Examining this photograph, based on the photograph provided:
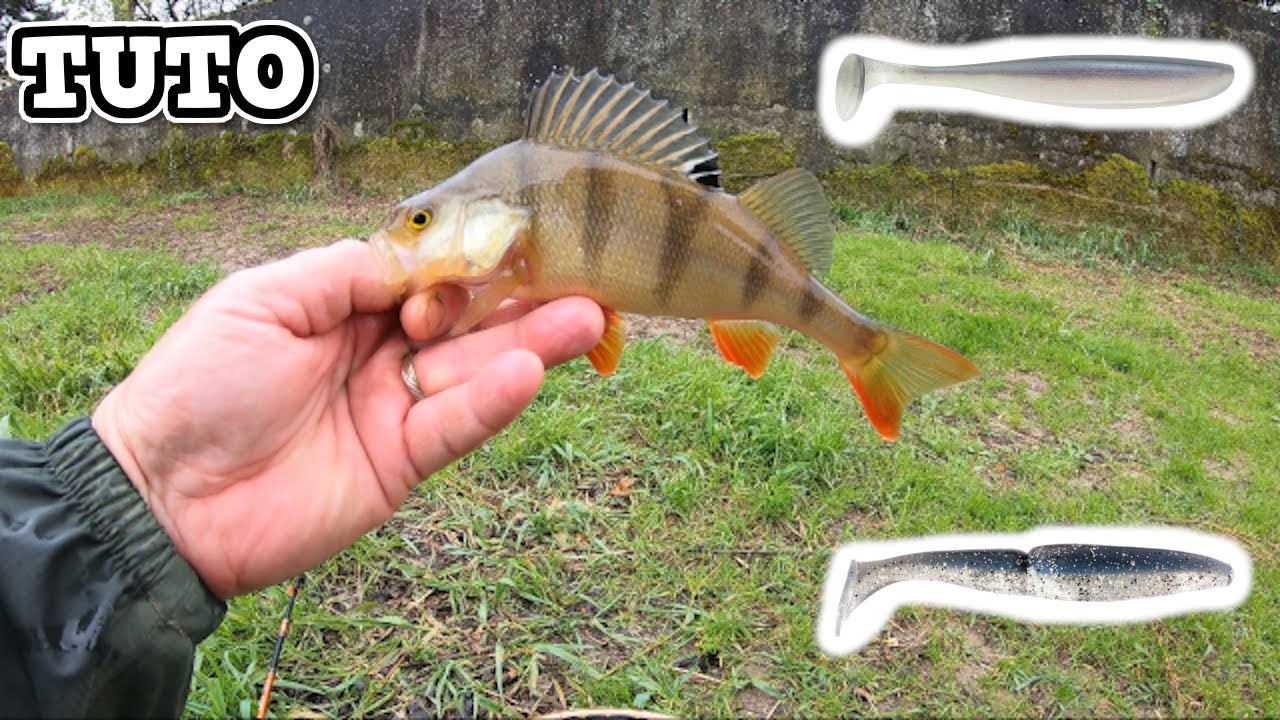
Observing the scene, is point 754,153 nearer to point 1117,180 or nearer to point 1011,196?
point 1011,196

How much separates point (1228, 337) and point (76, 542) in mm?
7211

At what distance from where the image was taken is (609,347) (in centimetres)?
170

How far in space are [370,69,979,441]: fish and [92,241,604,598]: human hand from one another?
0.26ft

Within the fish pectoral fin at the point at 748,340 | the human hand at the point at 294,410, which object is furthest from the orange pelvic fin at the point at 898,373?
the human hand at the point at 294,410

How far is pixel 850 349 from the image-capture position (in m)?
1.78

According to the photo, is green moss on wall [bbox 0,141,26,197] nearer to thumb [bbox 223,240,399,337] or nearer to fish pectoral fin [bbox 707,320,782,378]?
thumb [bbox 223,240,399,337]

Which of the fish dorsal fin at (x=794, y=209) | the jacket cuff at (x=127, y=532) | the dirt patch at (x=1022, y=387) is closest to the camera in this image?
the jacket cuff at (x=127, y=532)

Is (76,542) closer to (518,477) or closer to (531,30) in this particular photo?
(518,477)

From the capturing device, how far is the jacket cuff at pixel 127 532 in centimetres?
143

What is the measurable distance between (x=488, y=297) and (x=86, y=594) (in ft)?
2.72

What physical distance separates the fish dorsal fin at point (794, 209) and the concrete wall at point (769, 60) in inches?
267

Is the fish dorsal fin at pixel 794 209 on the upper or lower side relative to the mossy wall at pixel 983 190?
upper

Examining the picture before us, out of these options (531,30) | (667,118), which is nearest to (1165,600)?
(667,118)

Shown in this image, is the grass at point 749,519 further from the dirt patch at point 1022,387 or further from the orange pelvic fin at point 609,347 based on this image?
the orange pelvic fin at point 609,347
